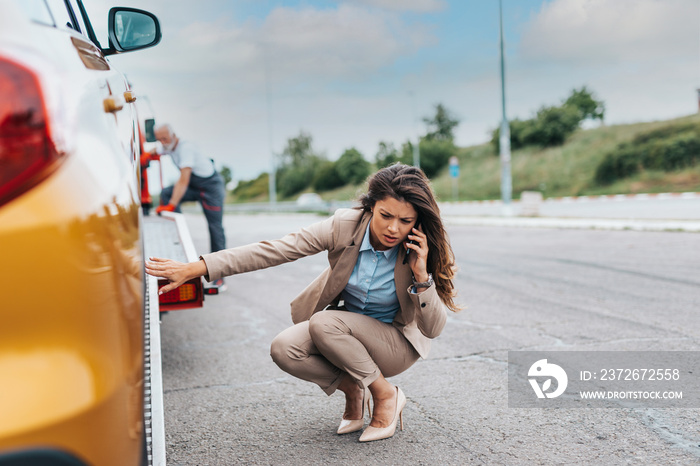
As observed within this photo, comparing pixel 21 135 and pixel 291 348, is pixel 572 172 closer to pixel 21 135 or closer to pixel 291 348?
pixel 291 348

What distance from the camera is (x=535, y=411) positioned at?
3436 mm

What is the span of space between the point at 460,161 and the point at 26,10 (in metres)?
53.2

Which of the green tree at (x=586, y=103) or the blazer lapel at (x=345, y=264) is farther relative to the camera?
the green tree at (x=586, y=103)

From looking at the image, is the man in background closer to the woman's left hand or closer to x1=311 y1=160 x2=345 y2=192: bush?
the woman's left hand

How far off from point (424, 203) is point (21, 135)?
2091mm

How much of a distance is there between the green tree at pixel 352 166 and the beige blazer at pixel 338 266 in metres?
61.2

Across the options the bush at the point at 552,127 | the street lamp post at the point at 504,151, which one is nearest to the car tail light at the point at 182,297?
the street lamp post at the point at 504,151

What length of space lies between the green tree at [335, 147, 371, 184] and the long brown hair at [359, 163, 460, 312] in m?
61.3

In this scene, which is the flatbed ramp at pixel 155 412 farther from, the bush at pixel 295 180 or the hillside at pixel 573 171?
the bush at pixel 295 180

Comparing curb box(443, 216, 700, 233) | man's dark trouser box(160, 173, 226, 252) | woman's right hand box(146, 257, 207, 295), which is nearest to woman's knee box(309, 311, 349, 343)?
woman's right hand box(146, 257, 207, 295)

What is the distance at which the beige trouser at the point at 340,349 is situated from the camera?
10.1 feet

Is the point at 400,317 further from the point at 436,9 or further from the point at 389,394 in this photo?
the point at 436,9

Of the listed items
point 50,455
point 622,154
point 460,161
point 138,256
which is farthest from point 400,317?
point 460,161

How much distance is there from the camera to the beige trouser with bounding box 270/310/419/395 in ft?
10.1
